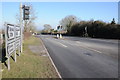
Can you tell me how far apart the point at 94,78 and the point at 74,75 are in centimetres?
82

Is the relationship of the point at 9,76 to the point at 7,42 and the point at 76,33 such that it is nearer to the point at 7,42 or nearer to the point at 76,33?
the point at 7,42

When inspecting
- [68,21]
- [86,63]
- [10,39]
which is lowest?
[86,63]

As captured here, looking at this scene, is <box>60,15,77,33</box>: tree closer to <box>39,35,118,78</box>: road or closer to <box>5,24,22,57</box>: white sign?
<box>39,35,118,78</box>: road

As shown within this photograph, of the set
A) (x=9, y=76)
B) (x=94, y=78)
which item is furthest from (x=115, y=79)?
(x=9, y=76)

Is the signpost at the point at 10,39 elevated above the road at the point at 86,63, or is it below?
above

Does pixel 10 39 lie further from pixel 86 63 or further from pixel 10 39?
pixel 86 63

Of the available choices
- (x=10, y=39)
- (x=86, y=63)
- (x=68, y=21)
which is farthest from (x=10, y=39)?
(x=68, y=21)


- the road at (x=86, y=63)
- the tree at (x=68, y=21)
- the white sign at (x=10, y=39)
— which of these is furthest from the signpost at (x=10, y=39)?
the tree at (x=68, y=21)

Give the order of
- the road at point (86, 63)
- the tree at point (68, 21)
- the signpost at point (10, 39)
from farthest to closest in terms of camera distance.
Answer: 1. the tree at point (68, 21)
2. the road at point (86, 63)
3. the signpost at point (10, 39)

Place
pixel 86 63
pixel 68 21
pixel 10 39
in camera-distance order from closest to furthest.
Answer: pixel 10 39 < pixel 86 63 < pixel 68 21

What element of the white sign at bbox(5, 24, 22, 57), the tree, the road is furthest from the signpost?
the tree

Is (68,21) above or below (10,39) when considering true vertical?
above

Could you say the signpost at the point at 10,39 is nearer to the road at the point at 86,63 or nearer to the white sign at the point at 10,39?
the white sign at the point at 10,39

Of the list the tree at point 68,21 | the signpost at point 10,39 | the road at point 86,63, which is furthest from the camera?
the tree at point 68,21
